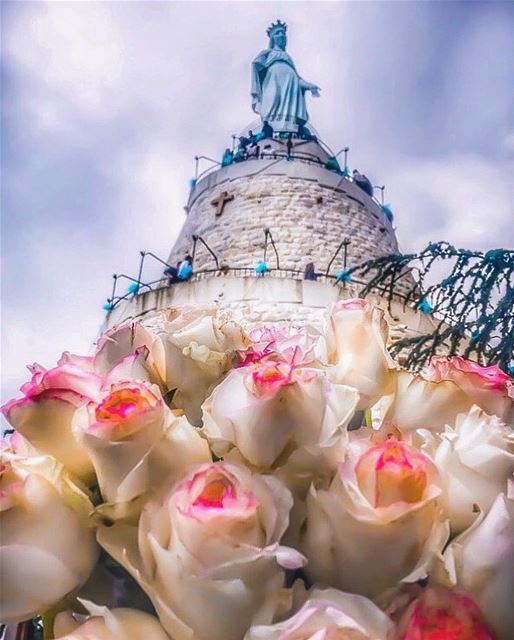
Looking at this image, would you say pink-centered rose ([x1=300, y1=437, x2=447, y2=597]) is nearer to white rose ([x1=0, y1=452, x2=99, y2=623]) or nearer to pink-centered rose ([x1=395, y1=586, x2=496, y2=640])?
pink-centered rose ([x1=395, y1=586, x2=496, y2=640])

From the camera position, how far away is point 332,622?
1.44ft

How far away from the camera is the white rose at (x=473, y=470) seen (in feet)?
1.76

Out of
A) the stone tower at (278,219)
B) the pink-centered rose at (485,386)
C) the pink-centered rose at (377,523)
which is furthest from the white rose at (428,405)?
the stone tower at (278,219)

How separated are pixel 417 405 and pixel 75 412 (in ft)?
1.12

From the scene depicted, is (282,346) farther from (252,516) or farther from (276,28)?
(276,28)

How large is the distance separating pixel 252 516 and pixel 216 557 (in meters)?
0.04

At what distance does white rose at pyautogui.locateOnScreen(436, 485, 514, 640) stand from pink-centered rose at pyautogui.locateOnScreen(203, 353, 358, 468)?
5.4 inches

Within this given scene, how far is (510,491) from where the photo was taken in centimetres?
49

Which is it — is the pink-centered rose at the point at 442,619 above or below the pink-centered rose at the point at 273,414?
below

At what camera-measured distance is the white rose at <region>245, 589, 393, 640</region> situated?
44cm

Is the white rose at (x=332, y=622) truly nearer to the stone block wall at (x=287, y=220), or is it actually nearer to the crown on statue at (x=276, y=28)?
the stone block wall at (x=287, y=220)

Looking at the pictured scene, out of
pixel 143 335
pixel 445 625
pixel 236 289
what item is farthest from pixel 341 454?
pixel 236 289

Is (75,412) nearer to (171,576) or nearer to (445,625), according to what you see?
(171,576)

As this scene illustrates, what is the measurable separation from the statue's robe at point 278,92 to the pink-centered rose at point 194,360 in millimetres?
13907
